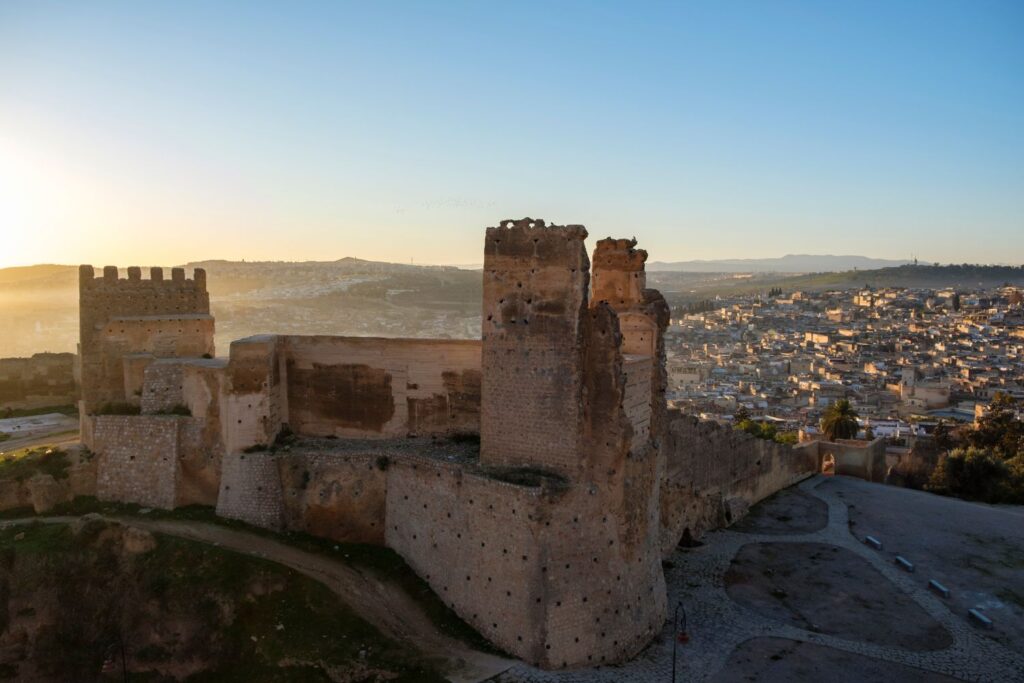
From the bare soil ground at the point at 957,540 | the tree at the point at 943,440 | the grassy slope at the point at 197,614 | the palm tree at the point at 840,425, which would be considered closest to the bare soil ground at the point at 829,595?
the bare soil ground at the point at 957,540

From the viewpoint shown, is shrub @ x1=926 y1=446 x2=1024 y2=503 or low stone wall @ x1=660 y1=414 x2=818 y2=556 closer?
low stone wall @ x1=660 y1=414 x2=818 y2=556

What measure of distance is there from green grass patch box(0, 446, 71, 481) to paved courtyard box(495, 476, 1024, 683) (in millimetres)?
12215

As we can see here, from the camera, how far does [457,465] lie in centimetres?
1677

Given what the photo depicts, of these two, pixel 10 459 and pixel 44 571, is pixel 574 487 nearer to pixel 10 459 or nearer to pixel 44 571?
pixel 44 571

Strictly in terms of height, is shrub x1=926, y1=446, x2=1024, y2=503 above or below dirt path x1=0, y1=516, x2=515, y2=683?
below

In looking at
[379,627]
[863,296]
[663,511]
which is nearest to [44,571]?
[379,627]

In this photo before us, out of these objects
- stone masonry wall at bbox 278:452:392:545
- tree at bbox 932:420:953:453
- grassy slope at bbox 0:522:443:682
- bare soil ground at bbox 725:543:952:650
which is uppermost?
stone masonry wall at bbox 278:452:392:545

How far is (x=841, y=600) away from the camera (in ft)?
64.9

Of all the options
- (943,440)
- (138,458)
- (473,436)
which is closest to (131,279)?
(138,458)

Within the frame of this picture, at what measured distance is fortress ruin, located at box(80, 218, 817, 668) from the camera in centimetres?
1547

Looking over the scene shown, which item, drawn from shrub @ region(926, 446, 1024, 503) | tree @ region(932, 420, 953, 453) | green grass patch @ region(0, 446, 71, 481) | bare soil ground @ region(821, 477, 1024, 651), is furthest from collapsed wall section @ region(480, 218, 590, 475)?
tree @ region(932, 420, 953, 453)

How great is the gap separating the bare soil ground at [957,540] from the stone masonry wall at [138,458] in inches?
782

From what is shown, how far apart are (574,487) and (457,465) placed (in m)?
2.79

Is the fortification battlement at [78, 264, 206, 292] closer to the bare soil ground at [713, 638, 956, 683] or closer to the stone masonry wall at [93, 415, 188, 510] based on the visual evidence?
the stone masonry wall at [93, 415, 188, 510]
